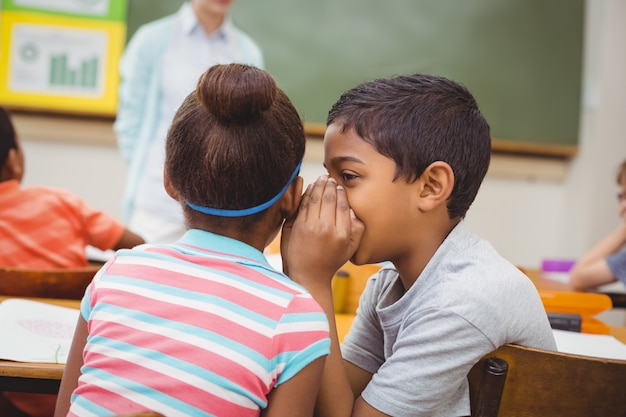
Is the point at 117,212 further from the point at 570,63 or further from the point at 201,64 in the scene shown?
the point at 570,63

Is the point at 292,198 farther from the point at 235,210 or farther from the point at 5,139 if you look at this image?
the point at 5,139

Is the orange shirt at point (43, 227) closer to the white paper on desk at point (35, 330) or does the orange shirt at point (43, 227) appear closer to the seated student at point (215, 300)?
the white paper on desk at point (35, 330)

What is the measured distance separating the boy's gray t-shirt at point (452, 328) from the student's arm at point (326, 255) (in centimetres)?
4

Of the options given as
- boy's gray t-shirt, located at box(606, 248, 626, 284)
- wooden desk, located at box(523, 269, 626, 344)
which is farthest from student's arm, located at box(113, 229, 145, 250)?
boy's gray t-shirt, located at box(606, 248, 626, 284)

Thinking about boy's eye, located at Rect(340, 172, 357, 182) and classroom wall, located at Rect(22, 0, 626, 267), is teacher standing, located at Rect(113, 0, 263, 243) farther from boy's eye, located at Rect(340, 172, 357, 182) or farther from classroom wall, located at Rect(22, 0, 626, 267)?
boy's eye, located at Rect(340, 172, 357, 182)

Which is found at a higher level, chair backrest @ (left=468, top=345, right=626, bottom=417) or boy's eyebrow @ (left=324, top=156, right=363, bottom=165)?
boy's eyebrow @ (left=324, top=156, right=363, bottom=165)

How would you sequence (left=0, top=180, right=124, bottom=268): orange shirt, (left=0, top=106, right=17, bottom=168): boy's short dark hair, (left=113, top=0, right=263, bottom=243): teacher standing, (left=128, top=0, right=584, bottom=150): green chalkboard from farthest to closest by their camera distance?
(left=128, top=0, right=584, bottom=150): green chalkboard, (left=113, top=0, right=263, bottom=243): teacher standing, (left=0, top=106, right=17, bottom=168): boy's short dark hair, (left=0, top=180, right=124, bottom=268): orange shirt

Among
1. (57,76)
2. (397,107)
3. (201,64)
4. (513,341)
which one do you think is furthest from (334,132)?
(57,76)

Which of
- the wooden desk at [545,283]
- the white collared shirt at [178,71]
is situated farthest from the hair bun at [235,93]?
the white collared shirt at [178,71]

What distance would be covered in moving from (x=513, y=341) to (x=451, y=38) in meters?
3.25

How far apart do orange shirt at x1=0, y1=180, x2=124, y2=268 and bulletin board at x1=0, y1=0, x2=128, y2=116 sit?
201cm

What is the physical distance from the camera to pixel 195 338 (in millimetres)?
949

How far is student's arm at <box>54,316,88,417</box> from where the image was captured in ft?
3.50

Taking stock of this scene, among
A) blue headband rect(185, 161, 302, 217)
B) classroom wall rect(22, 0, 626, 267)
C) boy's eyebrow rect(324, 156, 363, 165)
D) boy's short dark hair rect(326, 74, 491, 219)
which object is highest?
boy's short dark hair rect(326, 74, 491, 219)
